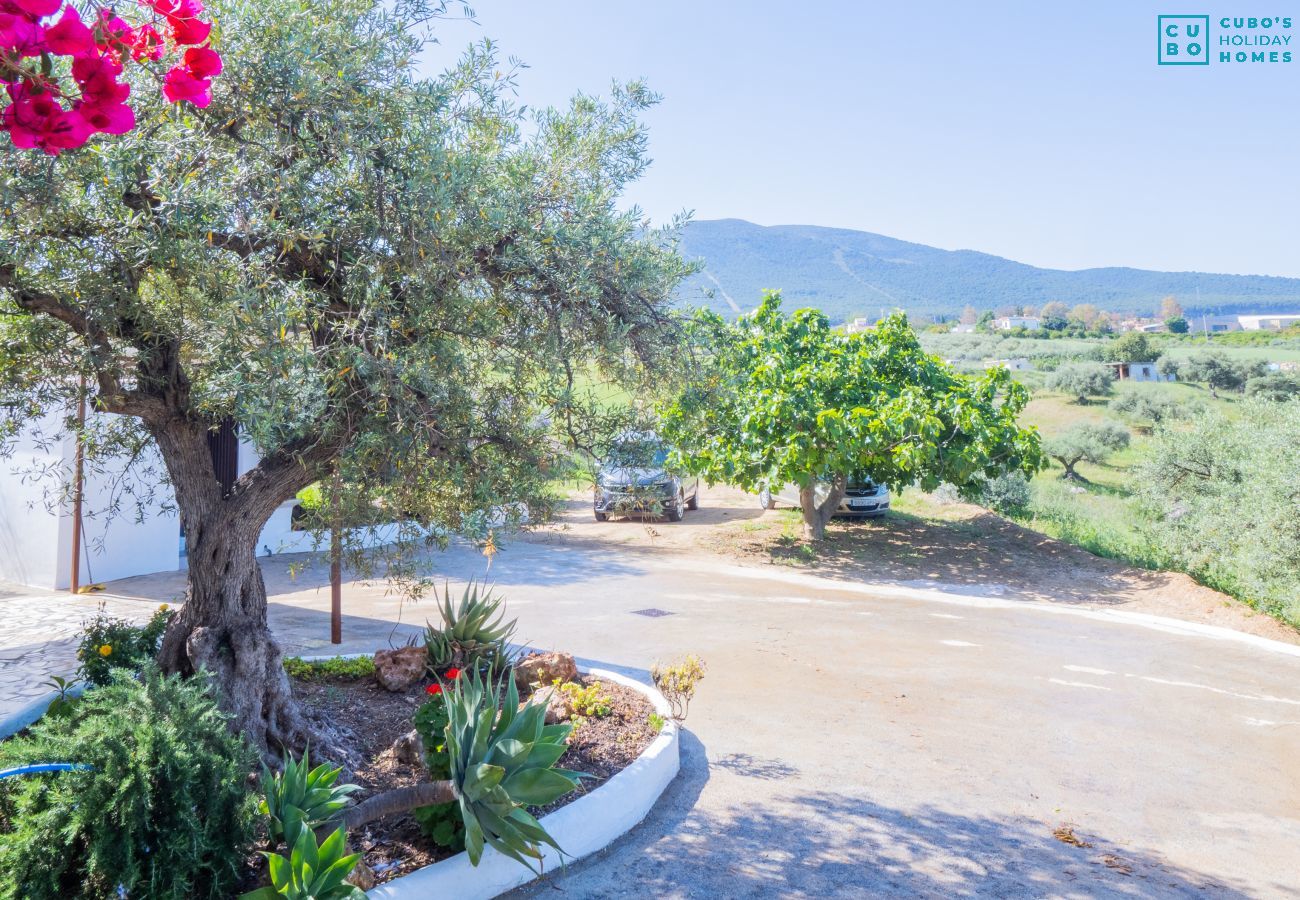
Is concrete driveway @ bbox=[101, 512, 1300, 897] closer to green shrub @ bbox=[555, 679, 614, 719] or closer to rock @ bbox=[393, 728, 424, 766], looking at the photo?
green shrub @ bbox=[555, 679, 614, 719]

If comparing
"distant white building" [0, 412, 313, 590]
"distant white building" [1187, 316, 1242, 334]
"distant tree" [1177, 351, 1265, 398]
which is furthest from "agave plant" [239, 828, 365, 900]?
"distant white building" [1187, 316, 1242, 334]

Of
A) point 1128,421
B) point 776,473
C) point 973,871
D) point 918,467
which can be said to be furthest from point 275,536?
point 1128,421

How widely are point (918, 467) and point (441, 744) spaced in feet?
39.8

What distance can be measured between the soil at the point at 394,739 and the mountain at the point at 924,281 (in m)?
109

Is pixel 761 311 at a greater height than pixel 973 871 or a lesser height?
greater

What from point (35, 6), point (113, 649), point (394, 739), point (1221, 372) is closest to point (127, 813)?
point (35, 6)

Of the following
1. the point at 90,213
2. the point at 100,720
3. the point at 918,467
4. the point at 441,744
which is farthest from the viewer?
the point at 918,467

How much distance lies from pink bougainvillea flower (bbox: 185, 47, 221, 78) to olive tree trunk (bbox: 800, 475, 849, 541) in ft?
51.5

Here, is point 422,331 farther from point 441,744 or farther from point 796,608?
point 796,608

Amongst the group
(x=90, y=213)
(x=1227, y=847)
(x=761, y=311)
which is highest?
(x=761, y=311)

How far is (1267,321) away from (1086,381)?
2777 inches

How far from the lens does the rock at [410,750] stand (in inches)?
209

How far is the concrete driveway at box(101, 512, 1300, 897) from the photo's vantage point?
4.91 meters

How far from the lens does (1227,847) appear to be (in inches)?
217
